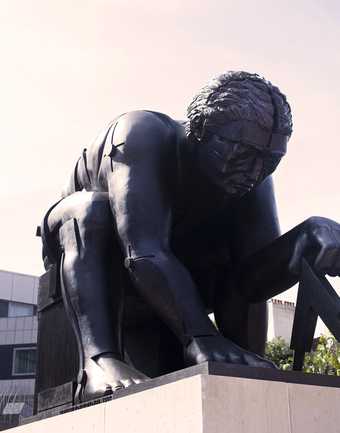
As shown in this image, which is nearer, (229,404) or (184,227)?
(229,404)

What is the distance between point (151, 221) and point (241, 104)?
0.74 meters

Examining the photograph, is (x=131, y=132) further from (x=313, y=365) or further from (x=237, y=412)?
(x=313, y=365)

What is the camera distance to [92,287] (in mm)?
3703

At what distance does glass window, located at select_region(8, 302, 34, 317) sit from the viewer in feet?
123

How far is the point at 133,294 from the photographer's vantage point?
417 centimetres

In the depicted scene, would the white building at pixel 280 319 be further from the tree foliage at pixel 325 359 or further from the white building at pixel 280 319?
the tree foliage at pixel 325 359

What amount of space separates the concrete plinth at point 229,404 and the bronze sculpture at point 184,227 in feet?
0.98

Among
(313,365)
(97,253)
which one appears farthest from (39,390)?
(313,365)

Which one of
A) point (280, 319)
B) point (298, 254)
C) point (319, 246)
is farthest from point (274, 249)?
point (280, 319)

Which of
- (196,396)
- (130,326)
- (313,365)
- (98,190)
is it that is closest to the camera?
(196,396)

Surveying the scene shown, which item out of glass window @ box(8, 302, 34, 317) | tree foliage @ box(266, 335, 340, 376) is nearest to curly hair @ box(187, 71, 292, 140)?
tree foliage @ box(266, 335, 340, 376)

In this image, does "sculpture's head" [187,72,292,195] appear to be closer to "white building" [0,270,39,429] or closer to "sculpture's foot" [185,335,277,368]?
"sculpture's foot" [185,335,277,368]

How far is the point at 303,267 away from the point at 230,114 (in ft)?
2.85

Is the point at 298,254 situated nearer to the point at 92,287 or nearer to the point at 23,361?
the point at 92,287
